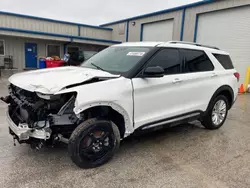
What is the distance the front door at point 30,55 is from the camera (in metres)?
17.8

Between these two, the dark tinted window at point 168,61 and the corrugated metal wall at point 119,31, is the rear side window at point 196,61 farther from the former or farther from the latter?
the corrugated metal wall at point 119,31

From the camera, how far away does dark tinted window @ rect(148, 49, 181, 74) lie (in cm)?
359

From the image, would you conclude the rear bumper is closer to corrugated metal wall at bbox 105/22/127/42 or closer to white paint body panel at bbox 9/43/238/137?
white paint body panel at bbox 9/43/238/137

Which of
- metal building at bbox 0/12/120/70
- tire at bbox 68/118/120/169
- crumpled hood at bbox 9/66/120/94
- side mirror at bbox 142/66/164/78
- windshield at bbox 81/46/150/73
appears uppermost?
metal building at bbox 0/12/120/70

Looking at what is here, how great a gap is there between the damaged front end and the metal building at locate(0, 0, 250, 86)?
11886 millimetres

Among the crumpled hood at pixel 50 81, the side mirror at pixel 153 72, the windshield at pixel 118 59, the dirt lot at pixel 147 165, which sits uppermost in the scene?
the windshield at pixel 118 59

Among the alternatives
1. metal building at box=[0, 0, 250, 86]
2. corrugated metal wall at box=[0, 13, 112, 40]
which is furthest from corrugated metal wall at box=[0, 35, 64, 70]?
corrugated metal wall at box=[0, 13, 112, 40]

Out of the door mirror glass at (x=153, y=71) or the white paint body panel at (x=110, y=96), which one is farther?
the door mirror glass at (x=153, y=71)

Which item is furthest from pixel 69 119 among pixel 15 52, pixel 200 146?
pixel 15 52

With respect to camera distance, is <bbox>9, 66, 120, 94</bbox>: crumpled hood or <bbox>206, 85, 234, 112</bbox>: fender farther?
<bbox>206, 85, 234, 112</bbox>: fender

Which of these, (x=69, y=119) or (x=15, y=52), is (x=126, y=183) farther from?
(x=15, y=52)

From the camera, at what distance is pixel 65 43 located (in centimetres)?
1941

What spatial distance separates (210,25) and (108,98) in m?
12.9

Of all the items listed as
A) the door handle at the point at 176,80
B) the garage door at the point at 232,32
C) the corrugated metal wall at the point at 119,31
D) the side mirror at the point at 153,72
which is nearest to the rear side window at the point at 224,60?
the door handle at the point at 176,80
